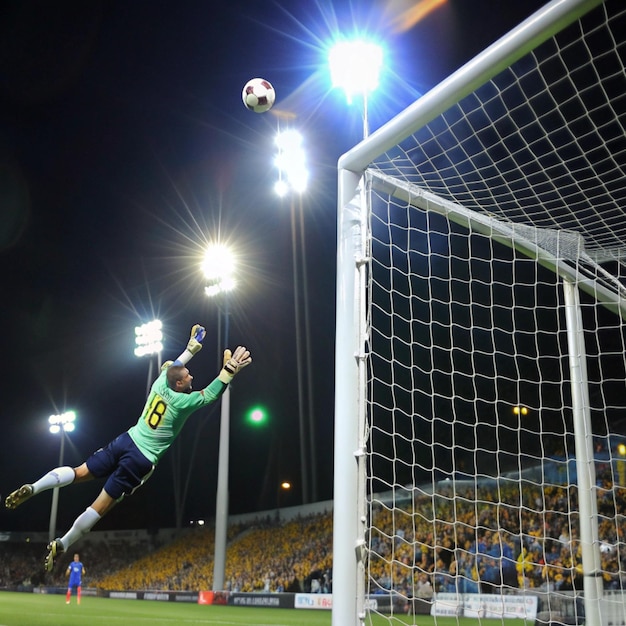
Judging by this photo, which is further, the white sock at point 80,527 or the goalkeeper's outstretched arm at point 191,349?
the goalkeeper's outstretched arm at point 191,349

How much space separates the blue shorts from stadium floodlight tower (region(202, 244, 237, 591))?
4334mm

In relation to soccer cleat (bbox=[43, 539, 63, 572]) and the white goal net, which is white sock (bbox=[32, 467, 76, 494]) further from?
the white goal net

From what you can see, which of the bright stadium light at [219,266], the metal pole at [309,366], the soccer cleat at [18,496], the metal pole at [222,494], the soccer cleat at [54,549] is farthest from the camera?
the metal pole at [309,366]

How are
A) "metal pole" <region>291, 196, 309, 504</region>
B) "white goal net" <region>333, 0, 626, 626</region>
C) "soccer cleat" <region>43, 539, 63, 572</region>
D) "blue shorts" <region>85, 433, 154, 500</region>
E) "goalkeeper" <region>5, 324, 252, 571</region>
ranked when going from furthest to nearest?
1. "metal pole" <region>291, 196, 309, 504</region>
2. "blue shorts" <region>85, 433, 154, 500</region>
3. "goalkeeper" <region>5, 324, 252, 571</region>
4. "soccer cleat" <region>43, 539, 63, 572</region>
5. "white goal net" <region>333, 0, 626, 626</region>

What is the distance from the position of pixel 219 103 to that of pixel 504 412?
34.7 ft

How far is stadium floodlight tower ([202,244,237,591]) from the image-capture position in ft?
34.9

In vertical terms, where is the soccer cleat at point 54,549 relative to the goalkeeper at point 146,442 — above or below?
below

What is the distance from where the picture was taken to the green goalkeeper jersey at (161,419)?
18.4 feet

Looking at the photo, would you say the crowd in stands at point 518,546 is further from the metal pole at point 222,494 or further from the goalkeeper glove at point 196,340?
the goalkeeper glove at point 196,340

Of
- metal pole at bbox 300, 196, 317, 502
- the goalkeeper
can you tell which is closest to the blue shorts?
the goalkeeper

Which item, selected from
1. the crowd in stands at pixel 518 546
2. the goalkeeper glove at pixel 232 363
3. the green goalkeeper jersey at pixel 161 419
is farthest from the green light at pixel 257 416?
the goalkeeper glove at pixel 232 363

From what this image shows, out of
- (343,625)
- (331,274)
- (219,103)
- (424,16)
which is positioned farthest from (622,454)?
(343,625)

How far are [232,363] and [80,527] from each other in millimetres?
1792

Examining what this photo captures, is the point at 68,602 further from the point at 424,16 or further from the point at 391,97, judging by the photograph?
the point at 424,16
